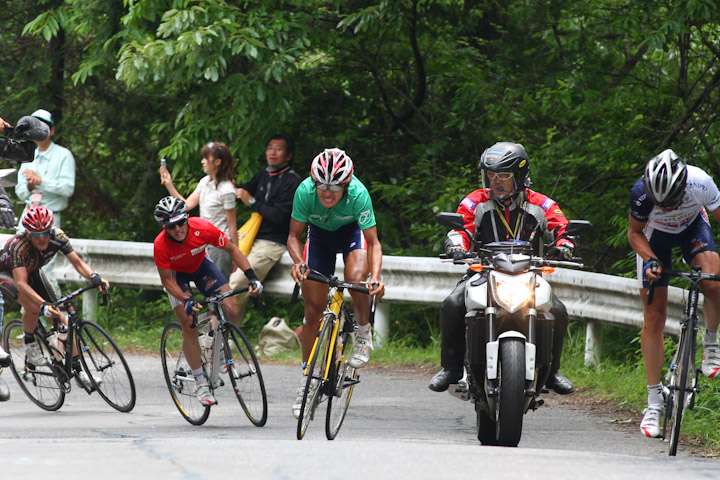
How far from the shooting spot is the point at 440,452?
5840mm

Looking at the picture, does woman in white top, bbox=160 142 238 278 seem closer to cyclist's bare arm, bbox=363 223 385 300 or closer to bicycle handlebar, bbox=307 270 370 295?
cyclist's bare arm, bbox=363 223 385 300

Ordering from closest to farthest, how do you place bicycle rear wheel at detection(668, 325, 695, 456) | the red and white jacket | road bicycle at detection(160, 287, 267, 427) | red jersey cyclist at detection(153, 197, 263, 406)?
bicycle rear wheel at detection(668, 325, 695, 456) < the red and white jacket < road bicycle at detection(160, 287, 267, 427) < red jersey cyclist at detection(153, 197, 263, 406)

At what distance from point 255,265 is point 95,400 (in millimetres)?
2643

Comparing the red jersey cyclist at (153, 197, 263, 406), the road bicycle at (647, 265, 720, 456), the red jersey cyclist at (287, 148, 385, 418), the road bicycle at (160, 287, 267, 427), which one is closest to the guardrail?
the road bicycle at (647, 265, 720, 456)

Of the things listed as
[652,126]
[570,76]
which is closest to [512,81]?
[570,76]

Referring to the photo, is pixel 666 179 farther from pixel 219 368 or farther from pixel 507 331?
pixel 219 368

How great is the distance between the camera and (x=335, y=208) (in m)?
8.70

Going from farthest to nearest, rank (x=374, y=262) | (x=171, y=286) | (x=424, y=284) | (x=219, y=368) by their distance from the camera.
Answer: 1. (x=424, y=284)
2. (x=171, y=286)
3. (x=219, y=368)
4. (x=374, y=262)

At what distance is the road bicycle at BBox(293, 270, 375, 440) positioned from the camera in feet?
25.3

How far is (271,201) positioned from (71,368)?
3204 mm

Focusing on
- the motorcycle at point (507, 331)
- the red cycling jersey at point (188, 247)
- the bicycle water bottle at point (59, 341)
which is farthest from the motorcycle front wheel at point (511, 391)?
the bicycle water bottle at point (59, 341)

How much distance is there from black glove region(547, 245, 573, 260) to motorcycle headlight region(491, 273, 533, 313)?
383 millimetres

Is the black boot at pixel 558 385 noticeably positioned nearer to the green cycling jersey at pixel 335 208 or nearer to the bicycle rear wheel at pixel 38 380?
the green cycling jersey at pixel 335 208

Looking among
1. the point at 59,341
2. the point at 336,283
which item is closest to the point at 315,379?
the point at 336,283
